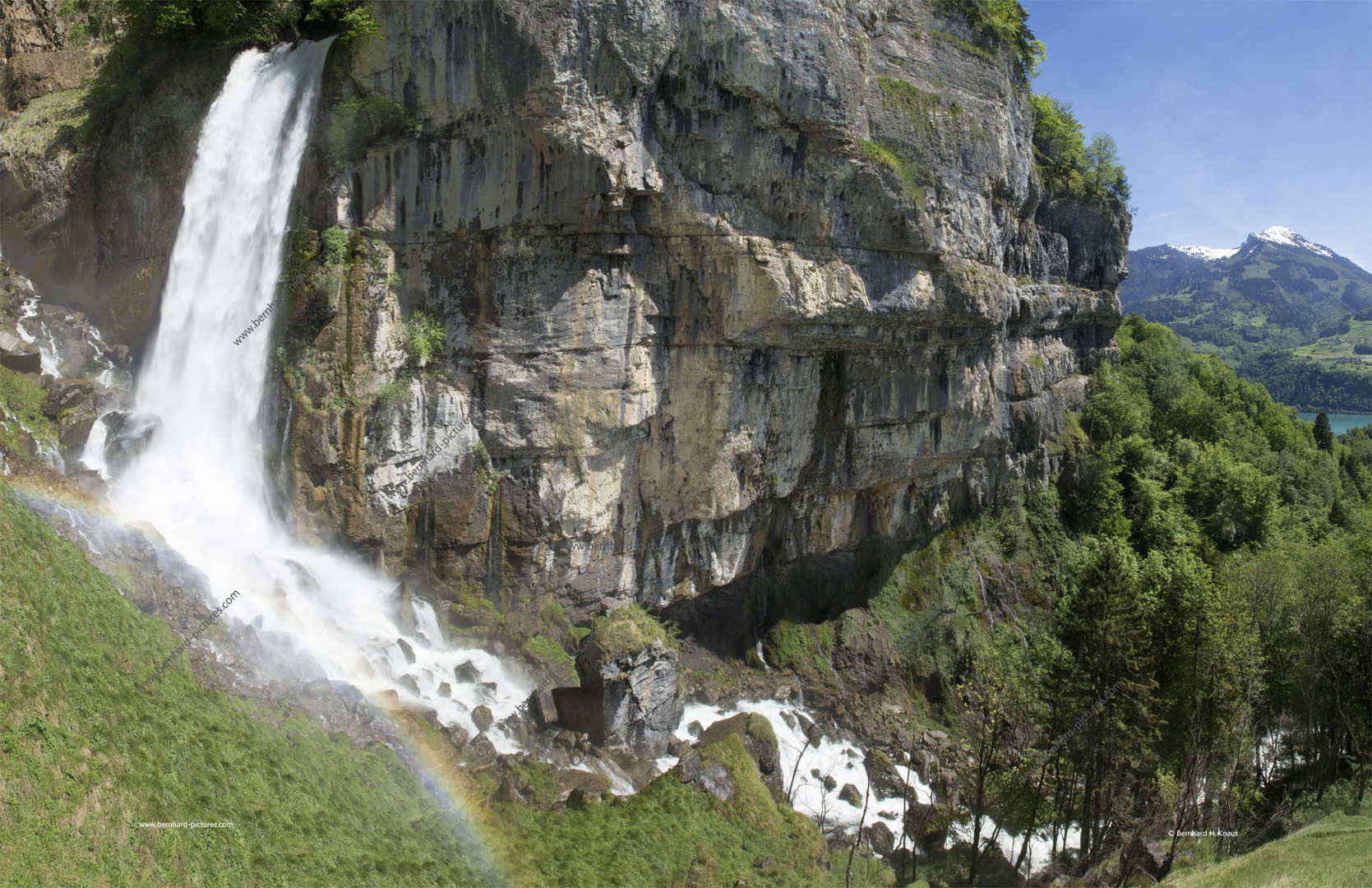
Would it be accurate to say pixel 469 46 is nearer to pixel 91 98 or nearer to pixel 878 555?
pixel 91 98

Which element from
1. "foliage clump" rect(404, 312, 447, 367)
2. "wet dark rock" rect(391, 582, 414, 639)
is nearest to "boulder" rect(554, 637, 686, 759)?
"wet dark rock" rect(391, 582, 414, 639)

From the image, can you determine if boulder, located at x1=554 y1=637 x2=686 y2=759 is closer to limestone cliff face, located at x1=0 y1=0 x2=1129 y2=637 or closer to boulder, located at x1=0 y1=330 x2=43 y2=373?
limestone cliff face, located at x1=0 y1=0 x2=1129 y2=637

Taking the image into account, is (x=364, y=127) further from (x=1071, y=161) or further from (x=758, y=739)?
(x=1071, y=161)

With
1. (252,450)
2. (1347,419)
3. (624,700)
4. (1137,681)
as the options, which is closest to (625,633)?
(624,700)

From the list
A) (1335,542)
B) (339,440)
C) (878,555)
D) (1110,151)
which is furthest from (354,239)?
(1110,151)

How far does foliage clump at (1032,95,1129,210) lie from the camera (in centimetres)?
3834

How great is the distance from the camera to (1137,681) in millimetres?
16406

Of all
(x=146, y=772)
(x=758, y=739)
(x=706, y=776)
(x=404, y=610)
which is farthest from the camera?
(x=758, y=739)

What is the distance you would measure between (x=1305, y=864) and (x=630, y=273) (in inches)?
746

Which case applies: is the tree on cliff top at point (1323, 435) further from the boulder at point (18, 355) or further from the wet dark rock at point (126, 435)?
the boulder at point (18, 355)

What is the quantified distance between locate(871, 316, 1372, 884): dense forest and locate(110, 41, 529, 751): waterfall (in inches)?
502

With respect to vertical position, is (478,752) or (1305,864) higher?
(1305,864)

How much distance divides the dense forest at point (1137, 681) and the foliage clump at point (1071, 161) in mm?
16385

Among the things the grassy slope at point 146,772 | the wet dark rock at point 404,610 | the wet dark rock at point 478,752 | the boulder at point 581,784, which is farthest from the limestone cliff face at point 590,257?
the grassy slope at point 146,772
